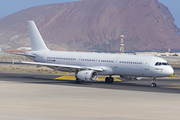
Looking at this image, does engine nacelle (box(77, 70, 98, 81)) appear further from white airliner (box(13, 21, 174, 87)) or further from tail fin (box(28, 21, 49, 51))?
tail fin (box(28, 21, 49, 51))

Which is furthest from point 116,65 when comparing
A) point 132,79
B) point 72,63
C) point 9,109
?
point 9,109

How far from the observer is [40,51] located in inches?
2117

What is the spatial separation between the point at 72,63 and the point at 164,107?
88.2ft

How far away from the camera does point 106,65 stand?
46.2m

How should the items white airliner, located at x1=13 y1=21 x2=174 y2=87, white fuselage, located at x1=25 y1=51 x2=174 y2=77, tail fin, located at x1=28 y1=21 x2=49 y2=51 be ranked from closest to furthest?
1. white fuselage, located at x1=25 y1=51 x2=174 y2=77
2. white airliner, located at x1=13 y1=21 x2=174 y2=87
3. tail fin, located at x1=28 y1=21 x2=49 y2=51

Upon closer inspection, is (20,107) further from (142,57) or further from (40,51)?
(40,51)

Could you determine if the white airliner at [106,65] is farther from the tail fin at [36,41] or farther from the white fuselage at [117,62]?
the tail fin at [36,41]

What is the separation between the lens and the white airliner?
42.9 meters

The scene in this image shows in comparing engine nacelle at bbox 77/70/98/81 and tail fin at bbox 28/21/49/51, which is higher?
tail fin at bbox 28/21/49/51

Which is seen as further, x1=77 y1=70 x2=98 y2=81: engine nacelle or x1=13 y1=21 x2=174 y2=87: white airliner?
x1=77 y1=70 x2=98 y2=81: engine nacelle

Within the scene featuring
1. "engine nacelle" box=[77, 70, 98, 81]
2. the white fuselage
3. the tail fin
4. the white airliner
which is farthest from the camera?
the tail fin

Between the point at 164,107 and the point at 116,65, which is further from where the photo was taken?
the point at 116,65

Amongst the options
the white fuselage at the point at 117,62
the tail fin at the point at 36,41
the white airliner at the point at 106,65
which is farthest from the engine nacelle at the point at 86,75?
the tail fin at the point at 36,41

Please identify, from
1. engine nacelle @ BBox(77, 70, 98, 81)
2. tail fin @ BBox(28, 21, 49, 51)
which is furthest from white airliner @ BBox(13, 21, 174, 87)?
tail fin @ BBox(28, 21, 49, 51)
